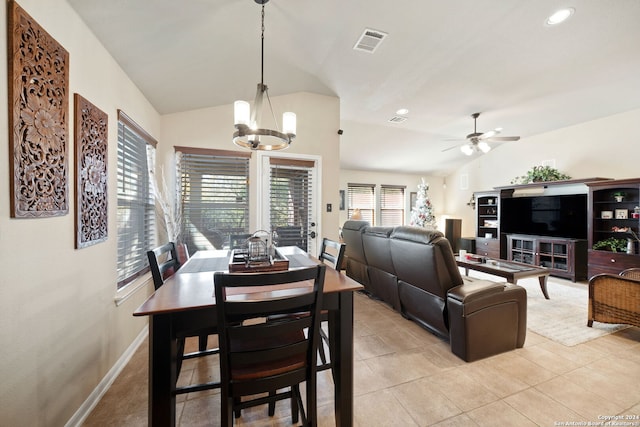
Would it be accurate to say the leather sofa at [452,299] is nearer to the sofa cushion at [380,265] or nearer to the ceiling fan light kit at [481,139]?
the sofa cushion at [380,265]

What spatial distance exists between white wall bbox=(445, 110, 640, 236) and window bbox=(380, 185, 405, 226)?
6.50ft

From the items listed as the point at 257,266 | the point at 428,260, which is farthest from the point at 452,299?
the point at 257,266

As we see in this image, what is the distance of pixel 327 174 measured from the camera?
4039 mm

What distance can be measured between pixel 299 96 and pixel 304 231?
2.03 m

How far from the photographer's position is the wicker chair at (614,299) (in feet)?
8.02

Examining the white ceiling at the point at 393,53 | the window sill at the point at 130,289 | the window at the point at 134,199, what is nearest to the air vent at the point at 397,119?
the white ceiling at the point at 393,53

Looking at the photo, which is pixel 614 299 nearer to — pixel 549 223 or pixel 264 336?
pixel 549 223

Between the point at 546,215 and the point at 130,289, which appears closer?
the point at 130,289

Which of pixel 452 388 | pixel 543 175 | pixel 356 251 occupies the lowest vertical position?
pixel 452 388

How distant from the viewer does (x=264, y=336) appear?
113cm

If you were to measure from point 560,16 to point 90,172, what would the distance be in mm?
4029

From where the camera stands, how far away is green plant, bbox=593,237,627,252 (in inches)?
165

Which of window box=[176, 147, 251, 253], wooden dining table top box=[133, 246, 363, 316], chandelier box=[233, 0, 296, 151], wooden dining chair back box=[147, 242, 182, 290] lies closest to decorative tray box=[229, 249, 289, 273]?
wooden dining table top box=[133, 246, 363, 316]

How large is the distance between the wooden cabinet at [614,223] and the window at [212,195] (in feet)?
19.0
